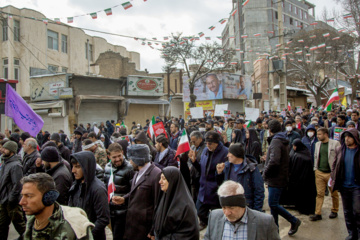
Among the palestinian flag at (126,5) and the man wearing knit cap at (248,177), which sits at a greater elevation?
the palestinian flag at (126,5)

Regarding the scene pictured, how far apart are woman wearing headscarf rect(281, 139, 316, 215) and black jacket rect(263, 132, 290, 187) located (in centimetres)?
142

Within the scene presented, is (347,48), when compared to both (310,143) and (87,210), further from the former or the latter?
(87,210)

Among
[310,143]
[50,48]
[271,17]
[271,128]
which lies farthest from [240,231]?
[271,17]

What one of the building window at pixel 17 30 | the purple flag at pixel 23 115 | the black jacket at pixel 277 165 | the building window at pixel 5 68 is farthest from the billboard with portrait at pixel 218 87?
the black jacket at pixel 277 165

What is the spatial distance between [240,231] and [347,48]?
26707mm

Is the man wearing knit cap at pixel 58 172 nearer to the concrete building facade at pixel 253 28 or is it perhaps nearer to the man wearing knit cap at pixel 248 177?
the man wearing knit cap at pixel 248 177

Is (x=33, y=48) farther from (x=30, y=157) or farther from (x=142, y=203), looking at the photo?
(x=142, y=203)

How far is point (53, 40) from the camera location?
28.0 m

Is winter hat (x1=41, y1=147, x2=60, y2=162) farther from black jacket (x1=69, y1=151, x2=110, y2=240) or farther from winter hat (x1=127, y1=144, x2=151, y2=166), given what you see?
winter hat (x1=127, y1=144, x2=151, y2=166)

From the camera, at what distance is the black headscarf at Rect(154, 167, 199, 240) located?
10.2 ft

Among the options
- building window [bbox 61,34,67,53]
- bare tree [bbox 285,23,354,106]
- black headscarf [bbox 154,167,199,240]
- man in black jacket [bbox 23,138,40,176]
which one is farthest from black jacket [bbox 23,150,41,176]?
building window [bbox 61,34,67,53]

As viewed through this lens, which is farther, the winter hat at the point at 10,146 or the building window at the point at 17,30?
the building window at the point at 17,30

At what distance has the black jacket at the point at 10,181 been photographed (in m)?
4.88

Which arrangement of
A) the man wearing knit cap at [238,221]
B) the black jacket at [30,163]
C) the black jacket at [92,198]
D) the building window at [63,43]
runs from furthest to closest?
the building window at [63,43], the black jacket at [30,163], the black jacket at [92,198], the man wearing knit cap at [238,221]
